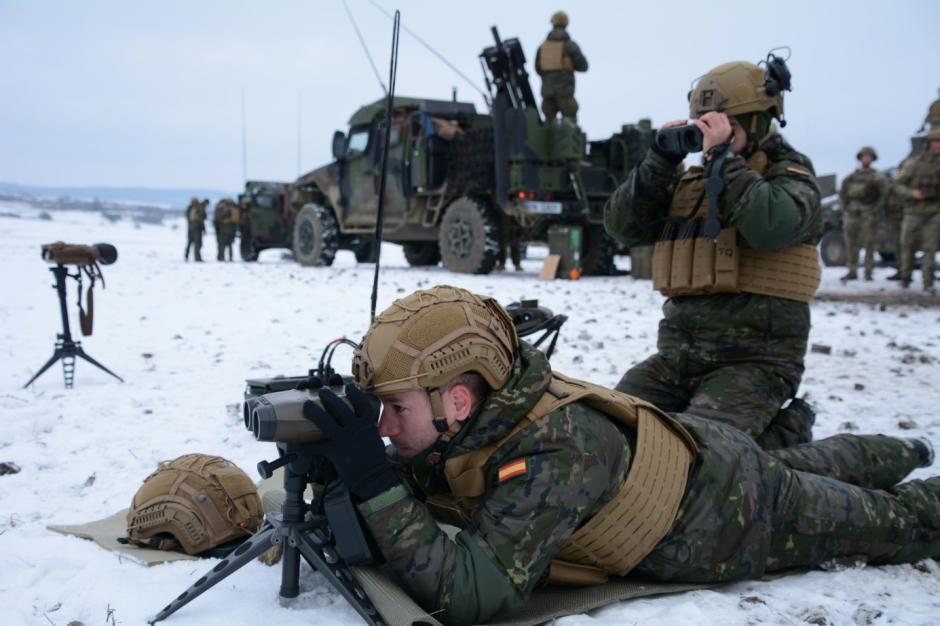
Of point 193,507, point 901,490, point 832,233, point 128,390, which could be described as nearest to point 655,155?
point 901,490

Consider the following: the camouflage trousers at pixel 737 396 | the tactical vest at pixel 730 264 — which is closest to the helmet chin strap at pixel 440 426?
the camouflage trousers at pixel 737 396

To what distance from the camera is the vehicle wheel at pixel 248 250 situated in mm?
19656

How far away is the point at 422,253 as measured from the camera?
1585cm

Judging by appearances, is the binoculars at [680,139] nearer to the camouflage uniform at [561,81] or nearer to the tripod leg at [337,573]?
the tripod leg at [337,573]

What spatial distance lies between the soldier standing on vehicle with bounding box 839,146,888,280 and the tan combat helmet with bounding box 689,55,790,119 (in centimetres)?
974

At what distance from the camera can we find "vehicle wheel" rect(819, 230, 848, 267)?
15617mm

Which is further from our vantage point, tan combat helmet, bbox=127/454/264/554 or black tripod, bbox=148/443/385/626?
tan combat helmet, bbox=127/454/264/554

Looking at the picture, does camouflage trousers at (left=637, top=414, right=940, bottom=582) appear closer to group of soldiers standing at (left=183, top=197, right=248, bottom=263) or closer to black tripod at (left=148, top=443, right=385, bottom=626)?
black tripod at (left=148, top=443, right=385, bottom=626)

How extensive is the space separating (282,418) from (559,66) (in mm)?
10992

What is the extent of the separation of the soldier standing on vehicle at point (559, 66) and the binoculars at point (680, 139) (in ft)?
29.7

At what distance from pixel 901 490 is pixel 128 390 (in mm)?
4404

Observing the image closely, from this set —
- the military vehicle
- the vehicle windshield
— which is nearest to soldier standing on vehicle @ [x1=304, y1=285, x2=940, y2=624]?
the military vehicle

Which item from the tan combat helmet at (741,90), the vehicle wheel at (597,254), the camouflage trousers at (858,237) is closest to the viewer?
the tan combat helmet at (741,90)

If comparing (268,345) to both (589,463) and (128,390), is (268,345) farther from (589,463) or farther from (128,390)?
(589,463)
